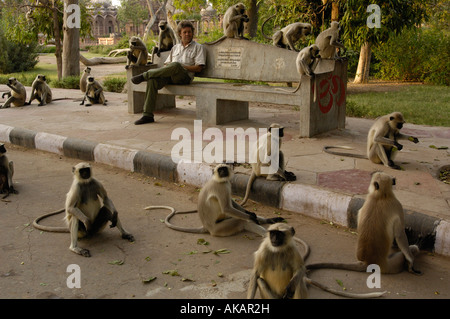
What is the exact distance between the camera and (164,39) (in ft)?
30.0

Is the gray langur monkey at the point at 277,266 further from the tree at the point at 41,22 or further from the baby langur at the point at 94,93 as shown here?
the tree at the point at 41,22

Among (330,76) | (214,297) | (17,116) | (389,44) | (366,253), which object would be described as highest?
(389,44)

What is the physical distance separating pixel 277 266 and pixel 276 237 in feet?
0.60

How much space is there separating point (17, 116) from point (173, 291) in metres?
6.91

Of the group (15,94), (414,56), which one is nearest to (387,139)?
(15,94)

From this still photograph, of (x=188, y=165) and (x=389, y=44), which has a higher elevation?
(x=389, y=44)

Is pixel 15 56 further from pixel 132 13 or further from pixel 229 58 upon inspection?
pixel 132 13

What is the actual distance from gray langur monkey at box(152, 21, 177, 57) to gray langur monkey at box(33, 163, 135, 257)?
5677mm

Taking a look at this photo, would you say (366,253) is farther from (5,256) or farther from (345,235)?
(5,256)

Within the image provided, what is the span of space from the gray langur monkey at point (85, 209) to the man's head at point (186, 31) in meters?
4.78

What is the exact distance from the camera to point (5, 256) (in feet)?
11.5

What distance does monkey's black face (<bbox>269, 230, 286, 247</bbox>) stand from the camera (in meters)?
2.63

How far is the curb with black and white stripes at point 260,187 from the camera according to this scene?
12.0ft

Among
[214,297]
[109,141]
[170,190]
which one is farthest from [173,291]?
[109,141]
